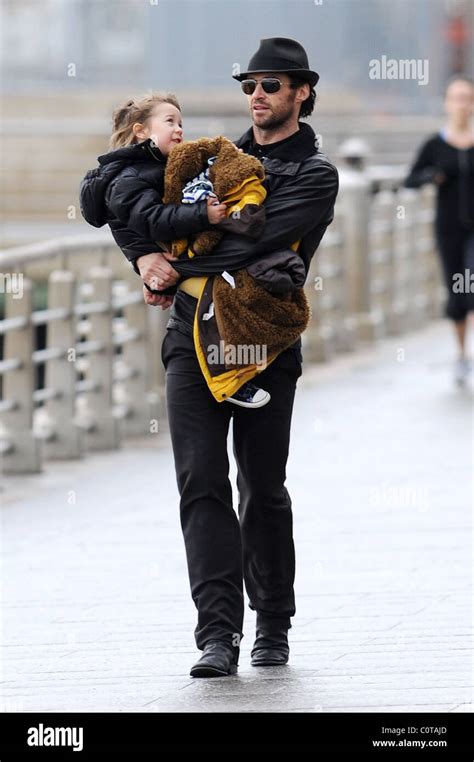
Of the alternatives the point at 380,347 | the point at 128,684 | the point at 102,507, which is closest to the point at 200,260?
the point at 128,684

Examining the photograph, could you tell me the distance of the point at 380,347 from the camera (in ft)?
56.0

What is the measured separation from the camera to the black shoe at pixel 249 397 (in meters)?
6.02

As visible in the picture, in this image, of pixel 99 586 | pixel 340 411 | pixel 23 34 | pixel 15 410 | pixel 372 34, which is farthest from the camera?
pixel 23 34

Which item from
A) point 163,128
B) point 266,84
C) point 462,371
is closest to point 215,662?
point 163,128

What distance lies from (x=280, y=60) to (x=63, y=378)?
218 inches

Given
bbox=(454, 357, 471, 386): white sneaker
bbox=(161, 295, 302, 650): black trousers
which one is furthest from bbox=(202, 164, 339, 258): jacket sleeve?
bbox=(454, 357, 471, 386): white sneaker

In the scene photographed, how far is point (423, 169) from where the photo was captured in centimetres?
1384

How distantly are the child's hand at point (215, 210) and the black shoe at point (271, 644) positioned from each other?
130cm

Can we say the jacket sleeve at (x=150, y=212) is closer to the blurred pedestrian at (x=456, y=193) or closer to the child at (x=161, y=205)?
the child at (x=161, y=205)

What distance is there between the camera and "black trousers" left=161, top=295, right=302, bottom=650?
605 centimetres

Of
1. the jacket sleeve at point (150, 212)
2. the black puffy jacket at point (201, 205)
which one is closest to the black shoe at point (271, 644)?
the black puffy jacket at point (201, 205)

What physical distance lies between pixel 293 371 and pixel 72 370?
526 centimetres

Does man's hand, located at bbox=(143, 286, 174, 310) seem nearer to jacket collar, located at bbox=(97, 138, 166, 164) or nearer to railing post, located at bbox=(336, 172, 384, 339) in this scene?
jacket collar, located at bbox=(97, 138, 166, 164)
